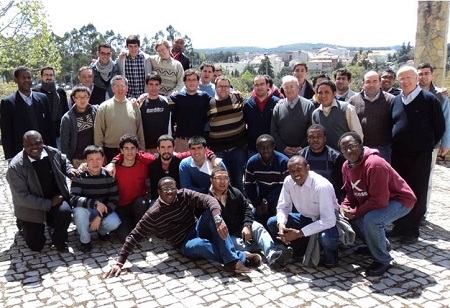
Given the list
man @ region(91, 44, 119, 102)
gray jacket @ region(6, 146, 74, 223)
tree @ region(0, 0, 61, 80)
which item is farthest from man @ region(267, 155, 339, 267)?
tree @ region(0, 0, 61, 80)

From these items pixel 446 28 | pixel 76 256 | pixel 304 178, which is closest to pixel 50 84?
pixel 76 256

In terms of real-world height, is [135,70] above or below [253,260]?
above

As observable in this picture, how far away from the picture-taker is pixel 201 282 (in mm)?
4629

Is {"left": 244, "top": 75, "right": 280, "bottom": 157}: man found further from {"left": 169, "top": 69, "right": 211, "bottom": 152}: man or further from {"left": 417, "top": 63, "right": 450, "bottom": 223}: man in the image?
{"left": 417, "top": 63, "right": 450, "bottom": 223}: man

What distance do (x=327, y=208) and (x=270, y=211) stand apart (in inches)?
41.2

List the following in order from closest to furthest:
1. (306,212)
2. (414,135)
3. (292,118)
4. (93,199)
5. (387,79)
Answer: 1. (306,212)
2. (414,135)
3. (93,199)
4. (292,118)
5. (387,79)

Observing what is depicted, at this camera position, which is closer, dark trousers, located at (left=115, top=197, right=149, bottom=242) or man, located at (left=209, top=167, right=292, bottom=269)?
man, located at (left=209, top=167, right=292, bottom=269)

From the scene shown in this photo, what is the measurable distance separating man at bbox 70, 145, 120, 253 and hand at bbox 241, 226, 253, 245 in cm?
179

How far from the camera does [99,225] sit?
5.69 meters

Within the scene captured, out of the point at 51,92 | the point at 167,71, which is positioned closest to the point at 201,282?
the point at 167,71

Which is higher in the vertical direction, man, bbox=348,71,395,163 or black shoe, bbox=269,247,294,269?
man, bbox=348,71,395,163

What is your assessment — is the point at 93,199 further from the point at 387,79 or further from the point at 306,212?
the point at 387,79

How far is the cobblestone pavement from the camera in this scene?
4211mm

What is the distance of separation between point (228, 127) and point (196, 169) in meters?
1.04
